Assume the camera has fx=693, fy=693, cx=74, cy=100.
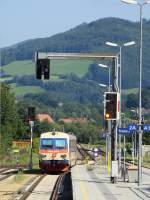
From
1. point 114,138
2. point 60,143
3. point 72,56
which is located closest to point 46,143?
point 60,143

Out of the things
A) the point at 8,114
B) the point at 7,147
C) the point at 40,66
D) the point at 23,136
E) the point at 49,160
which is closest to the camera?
the point at 40,66

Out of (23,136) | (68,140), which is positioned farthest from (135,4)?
(23,136)

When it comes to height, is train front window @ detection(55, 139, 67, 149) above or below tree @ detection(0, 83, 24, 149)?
below

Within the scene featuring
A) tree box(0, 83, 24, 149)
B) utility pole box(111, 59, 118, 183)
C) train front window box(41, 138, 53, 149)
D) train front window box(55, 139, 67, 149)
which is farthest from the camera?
tree box(0, 83, 24, 149)

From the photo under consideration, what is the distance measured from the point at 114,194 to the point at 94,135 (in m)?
154

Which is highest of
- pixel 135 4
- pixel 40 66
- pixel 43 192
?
pixel 135 4

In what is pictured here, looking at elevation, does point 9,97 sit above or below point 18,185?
above

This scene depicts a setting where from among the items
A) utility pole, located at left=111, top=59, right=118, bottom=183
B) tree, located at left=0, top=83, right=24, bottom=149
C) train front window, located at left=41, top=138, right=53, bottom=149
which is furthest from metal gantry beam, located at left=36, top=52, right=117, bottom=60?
tree, located at left=0, top=83, right=24, bottom=149

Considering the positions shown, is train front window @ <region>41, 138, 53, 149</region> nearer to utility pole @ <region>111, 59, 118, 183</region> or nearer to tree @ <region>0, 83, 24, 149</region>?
utility pole @ <region>111, 59, 118, 183</region>

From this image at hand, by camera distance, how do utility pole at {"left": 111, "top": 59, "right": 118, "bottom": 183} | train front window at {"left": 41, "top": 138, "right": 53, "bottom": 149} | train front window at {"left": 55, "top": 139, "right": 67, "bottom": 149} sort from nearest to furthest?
1. utility pole at {"left": 111, "top": 59, "right": 118, "bottom": 183}
2. train front window at {"left": 55, "top": 139, "right": 67, "bottom": 149}
3. train front window at {"left": 41, "top": 138, "right": 53, "bottom": 149}

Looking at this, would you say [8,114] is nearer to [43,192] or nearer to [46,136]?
[46,136]

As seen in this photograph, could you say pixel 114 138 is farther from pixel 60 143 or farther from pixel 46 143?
pixel 46 143

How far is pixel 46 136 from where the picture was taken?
55094 millimetres

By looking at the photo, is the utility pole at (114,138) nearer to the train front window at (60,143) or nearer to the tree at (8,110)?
the train front window at (60,143)
